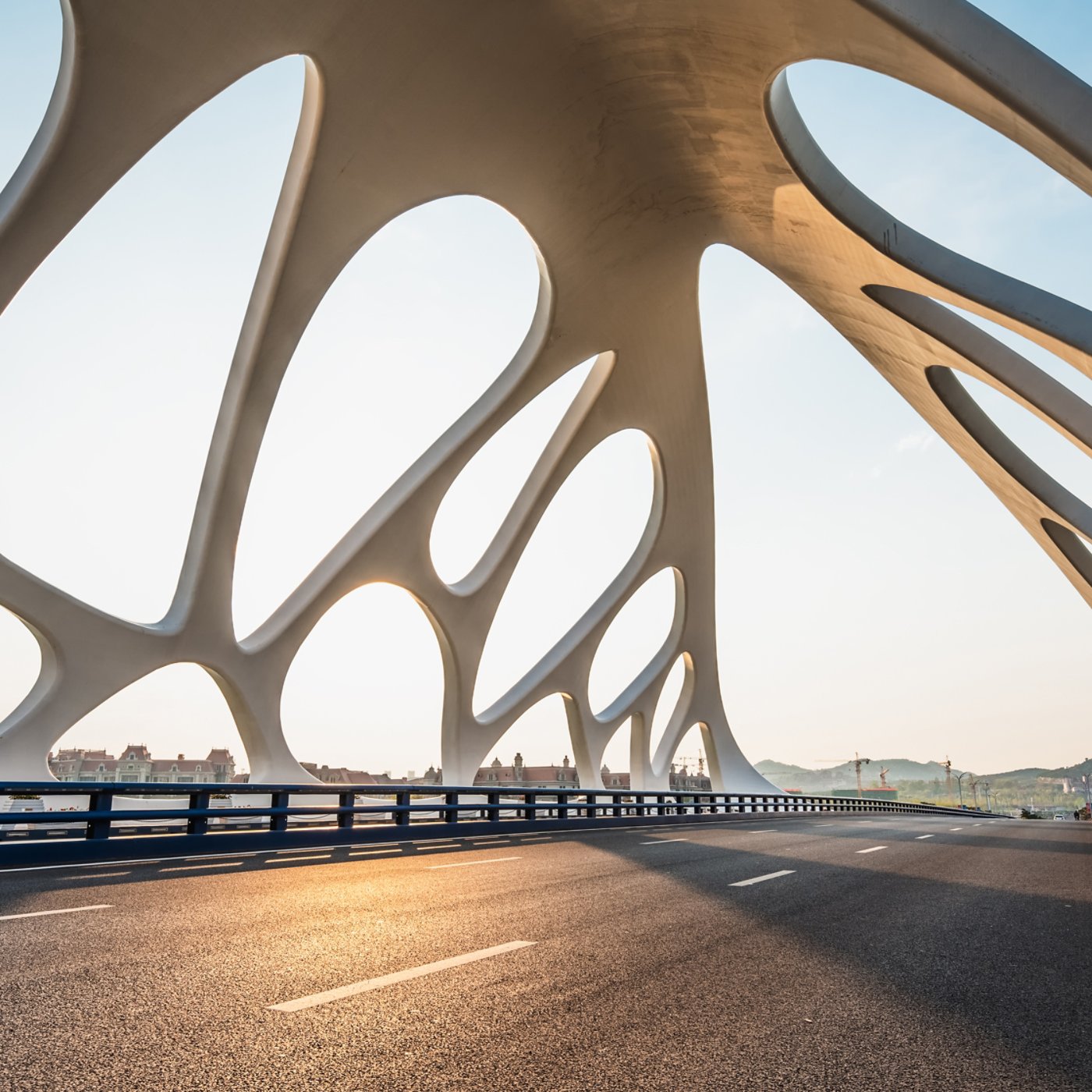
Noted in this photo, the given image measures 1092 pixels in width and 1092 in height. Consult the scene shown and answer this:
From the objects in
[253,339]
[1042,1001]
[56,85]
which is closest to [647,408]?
[253,339]

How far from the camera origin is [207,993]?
12.3 ft

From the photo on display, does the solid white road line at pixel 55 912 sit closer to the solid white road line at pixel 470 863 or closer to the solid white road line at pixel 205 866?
the solid white road line at pixel 205 866

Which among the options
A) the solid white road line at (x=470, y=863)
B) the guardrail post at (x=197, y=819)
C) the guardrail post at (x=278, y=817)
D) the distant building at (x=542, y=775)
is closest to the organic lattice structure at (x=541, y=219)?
the guardrail post at (x=278, y=817)

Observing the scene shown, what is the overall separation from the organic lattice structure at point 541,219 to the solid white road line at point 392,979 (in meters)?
11.8

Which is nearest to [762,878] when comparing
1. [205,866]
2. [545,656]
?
[205,866]

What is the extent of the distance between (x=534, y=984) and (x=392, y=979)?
0.62 meters

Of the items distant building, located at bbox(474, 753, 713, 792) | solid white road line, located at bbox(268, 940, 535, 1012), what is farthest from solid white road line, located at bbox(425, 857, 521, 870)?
distant building, located at bbox(474, 753, 713, 792)

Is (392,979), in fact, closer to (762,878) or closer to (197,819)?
(762,878)

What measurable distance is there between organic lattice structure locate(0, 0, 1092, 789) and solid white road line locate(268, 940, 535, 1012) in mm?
11759

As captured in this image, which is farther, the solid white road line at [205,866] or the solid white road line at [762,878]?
the solid white road line at [205,866]

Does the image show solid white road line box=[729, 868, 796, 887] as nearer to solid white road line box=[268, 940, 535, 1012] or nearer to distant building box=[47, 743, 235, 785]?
solid white road line box=[268, 940, 535, 1012]

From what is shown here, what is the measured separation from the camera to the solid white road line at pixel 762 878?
8230mm

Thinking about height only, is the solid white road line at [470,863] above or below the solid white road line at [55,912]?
below

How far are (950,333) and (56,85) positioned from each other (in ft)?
60.1
